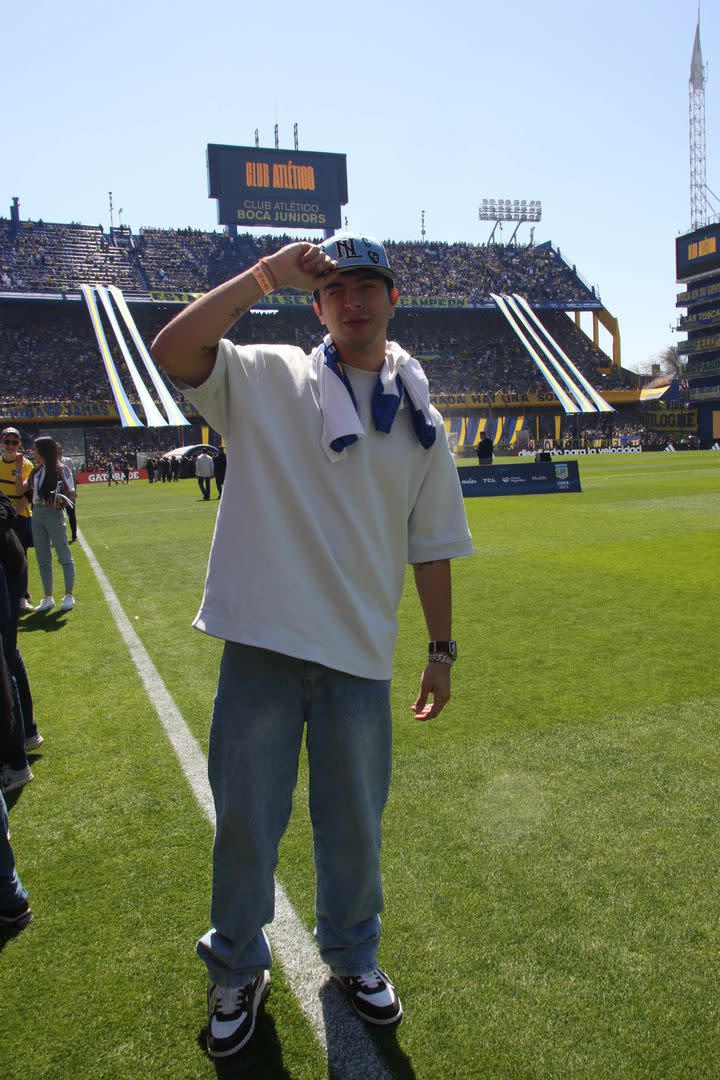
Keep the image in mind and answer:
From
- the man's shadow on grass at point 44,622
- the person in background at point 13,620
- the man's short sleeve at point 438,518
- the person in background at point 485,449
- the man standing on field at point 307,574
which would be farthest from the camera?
the person in background at point 485,449

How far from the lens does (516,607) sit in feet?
24.9

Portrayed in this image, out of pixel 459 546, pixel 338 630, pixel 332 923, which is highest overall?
pixel 459 546

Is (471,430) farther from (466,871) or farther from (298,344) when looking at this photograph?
(466,871)

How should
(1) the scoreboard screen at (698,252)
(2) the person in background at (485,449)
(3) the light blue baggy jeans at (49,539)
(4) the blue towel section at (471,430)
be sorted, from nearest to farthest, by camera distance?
(3) the light blue baggy jeans at (49,539) → (2) the person in background at (485,449) → (4) the blue towel section at (471,430) → (1) the scoreboard screen at (698,252)

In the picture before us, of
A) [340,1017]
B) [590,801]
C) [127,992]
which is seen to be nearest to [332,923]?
[340,1017]

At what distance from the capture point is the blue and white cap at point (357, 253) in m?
2.10

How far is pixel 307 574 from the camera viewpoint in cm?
213

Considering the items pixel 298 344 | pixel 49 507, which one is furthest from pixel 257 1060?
pixel 298 344

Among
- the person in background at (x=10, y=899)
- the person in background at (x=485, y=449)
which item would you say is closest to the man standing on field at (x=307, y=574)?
the person in background at (x=10, y=899)

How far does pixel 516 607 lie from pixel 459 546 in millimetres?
5340

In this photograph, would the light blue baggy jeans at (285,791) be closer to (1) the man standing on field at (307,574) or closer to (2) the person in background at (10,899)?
(1) the man standing on field at (307,574)

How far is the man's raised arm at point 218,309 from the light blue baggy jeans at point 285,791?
76 cm

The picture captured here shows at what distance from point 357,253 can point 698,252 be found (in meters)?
74.0

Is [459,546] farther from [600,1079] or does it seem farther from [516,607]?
[516,607]
